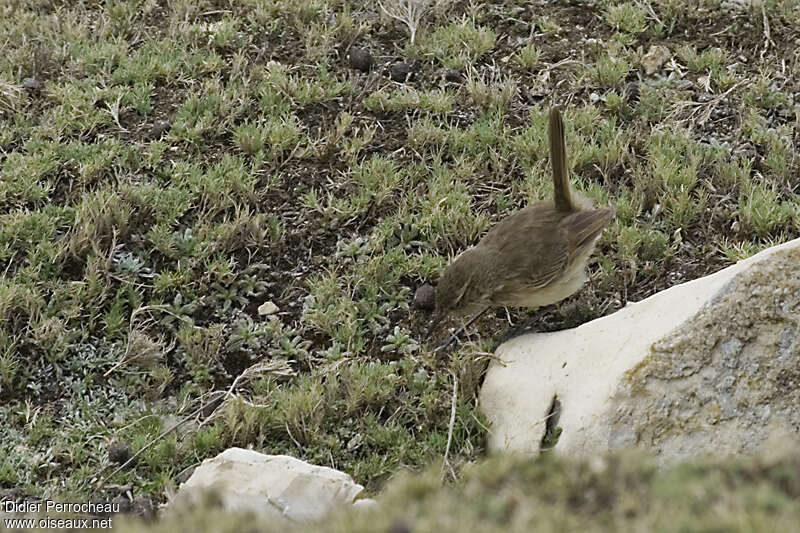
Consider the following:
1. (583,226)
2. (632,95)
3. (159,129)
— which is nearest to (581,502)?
(583,226)

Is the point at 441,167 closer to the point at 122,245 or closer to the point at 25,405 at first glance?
the point at 122,245

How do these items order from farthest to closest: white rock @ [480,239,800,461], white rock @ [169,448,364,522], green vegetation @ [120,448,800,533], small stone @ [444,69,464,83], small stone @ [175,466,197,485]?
small stone @ [444,69,464,83] → small stone @ [175,466,197,485] → white rock @ [480,239,800,461] → white rock @ [169,448,364,522] → green vegetation @ [120,448,800,533]

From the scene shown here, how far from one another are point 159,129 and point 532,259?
10.8ft

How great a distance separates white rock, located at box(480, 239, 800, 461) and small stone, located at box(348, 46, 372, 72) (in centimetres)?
382

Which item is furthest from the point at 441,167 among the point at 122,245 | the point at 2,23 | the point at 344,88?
the point at 2,23

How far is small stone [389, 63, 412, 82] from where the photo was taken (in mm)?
8078

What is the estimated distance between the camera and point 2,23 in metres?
8.51

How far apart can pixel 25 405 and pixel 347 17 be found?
4.40 meters

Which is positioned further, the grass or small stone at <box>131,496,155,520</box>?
the grass

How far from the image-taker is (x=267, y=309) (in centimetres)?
627

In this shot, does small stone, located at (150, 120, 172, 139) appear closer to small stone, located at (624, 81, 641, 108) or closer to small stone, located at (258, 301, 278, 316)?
small stone, located at (258, 301, 278, 316)

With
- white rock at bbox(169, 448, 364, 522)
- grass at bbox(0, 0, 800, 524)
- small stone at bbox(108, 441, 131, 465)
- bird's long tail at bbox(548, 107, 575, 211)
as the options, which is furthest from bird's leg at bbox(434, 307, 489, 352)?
small stone at bbox(108, 441, 131, 465)

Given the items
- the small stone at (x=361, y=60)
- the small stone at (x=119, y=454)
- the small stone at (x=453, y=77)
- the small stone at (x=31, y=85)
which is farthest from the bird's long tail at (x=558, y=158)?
the small stone at (x=31, y=85)

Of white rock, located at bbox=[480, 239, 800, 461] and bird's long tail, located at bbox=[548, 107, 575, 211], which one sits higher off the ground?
→ bird's long tail, located at bbox=[548, 107, 575, 211]
